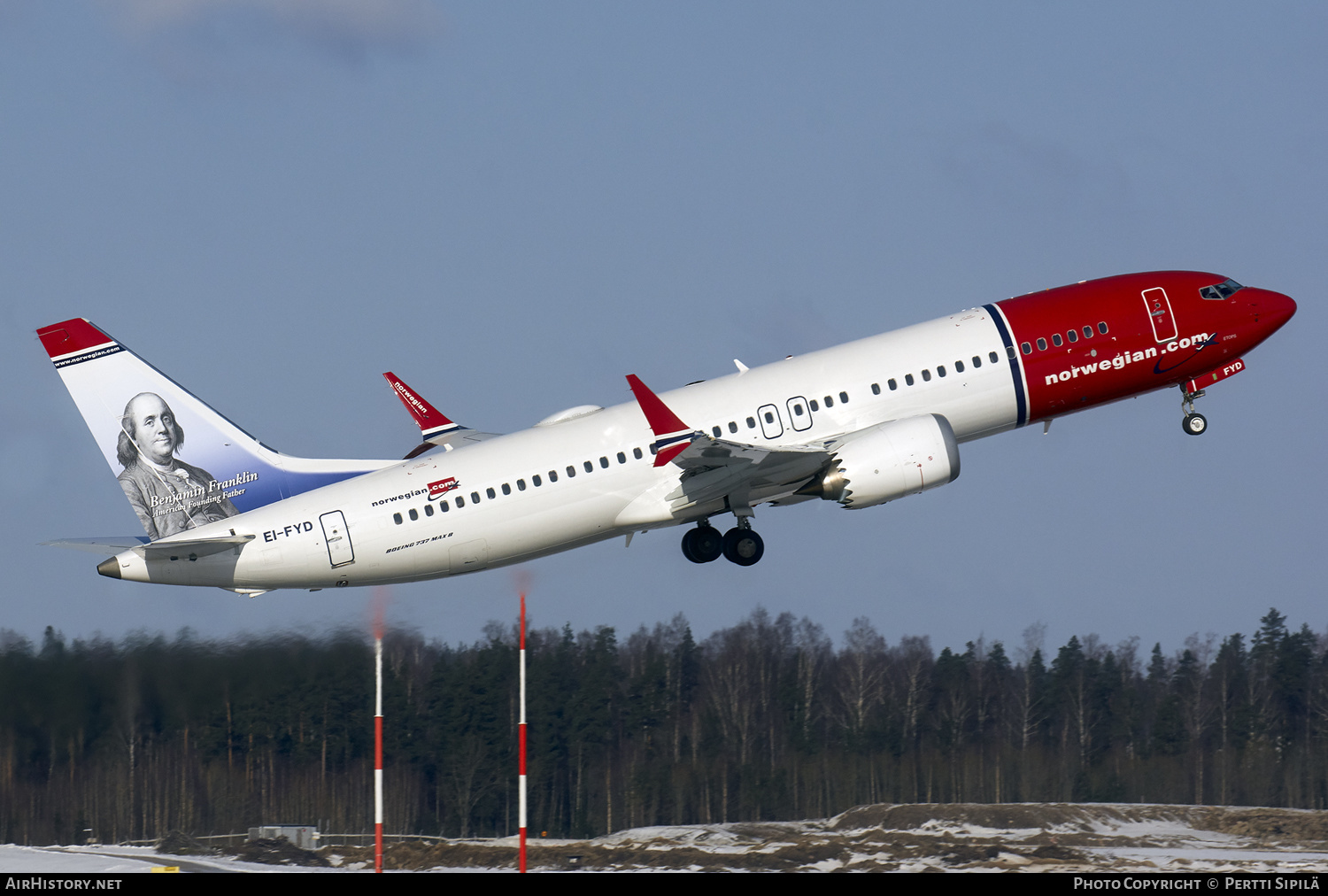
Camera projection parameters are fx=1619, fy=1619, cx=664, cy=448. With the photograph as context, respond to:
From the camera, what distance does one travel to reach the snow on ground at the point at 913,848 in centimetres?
Answer: 4444

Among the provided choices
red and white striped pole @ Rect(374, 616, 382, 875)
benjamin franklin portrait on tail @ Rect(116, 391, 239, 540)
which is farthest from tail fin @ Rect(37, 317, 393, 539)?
red and white striped pole @ Rect(374, 616, 382, 875)

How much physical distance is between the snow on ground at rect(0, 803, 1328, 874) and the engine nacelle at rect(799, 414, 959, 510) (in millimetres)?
10875

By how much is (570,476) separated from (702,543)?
466cm

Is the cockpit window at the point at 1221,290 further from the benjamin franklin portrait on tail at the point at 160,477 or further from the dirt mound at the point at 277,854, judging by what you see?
the dirt mound at the point at 277,854

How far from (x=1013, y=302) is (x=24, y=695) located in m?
29.7

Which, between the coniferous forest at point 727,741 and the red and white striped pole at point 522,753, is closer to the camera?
the red and white striped pole at point 522,753

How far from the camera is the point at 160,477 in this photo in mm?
39906

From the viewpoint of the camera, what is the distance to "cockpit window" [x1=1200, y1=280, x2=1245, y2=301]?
43562 mm

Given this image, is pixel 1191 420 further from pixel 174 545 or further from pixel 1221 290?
pixel 174 545

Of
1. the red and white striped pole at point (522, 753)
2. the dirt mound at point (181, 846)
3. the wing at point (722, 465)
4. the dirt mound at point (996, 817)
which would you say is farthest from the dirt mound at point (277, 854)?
the wing at point (722, 465)

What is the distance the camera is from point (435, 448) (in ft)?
138

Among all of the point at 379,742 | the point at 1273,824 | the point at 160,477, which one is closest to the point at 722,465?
the point at 379,742

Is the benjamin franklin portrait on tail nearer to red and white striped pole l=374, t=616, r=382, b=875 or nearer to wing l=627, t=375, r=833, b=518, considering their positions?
red and white striped pole l=374, t=616, r=382, b=875

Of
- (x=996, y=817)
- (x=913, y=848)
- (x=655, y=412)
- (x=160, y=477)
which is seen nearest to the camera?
(x=655, y=412)
